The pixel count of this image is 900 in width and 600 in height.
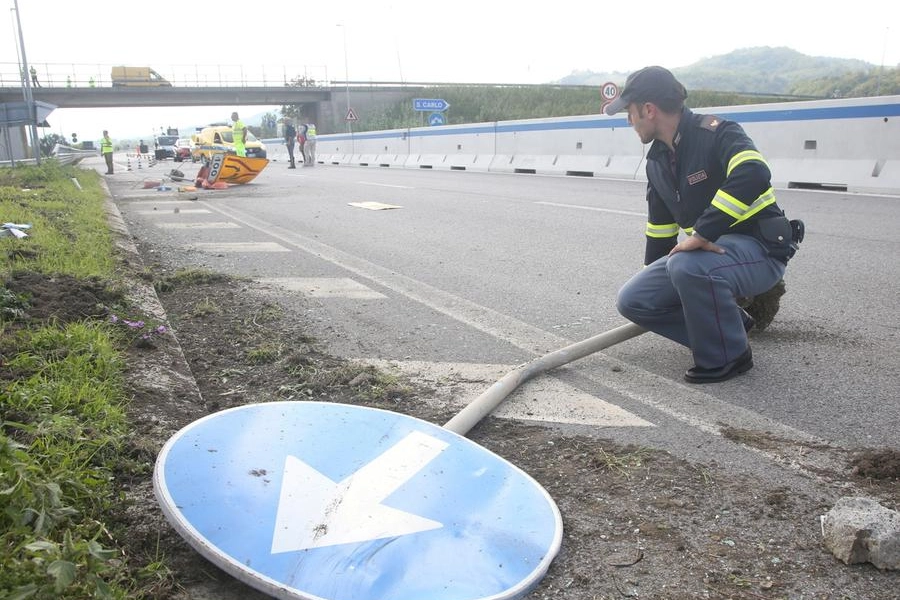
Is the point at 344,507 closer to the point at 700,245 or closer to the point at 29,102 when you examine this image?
the point at 700,245

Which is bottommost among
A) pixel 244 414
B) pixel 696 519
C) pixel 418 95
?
pixel 696 519

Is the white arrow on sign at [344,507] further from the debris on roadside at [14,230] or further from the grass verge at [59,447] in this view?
the debris on roadside at [14,230]

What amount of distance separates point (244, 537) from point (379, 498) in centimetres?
45

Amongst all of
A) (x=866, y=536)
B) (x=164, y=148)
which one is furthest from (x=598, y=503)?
(x=164, y=148)

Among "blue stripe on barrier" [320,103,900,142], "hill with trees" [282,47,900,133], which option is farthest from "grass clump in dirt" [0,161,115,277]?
"hill with trees" [282,47,900,133]

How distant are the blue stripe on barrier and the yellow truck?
100 feet

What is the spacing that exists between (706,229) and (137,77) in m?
59.9

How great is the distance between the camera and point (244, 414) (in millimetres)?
2857

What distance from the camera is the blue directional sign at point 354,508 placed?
6.57 ft

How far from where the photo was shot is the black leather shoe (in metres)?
3.62

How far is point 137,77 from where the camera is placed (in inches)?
2179

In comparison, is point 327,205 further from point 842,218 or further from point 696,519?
point 696,519

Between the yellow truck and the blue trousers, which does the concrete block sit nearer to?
the blue trousers

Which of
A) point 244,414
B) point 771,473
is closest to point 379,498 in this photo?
point 244,414
